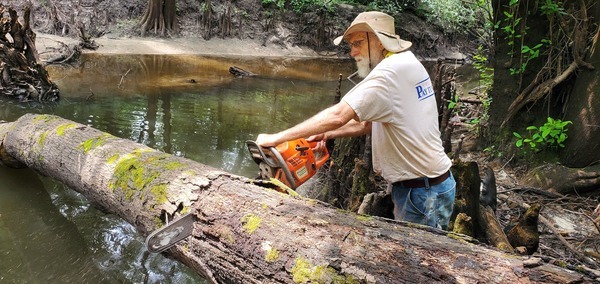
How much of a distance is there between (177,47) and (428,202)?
551 inches

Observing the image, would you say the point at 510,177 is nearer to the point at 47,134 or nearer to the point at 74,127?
the point at 74,127

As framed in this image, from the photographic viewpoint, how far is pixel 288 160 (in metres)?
2.49

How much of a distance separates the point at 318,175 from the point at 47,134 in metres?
2.62

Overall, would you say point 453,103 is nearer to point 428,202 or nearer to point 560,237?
point 560,237

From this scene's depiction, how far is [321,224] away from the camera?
1905mm

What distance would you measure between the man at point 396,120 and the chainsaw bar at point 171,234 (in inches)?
24.4

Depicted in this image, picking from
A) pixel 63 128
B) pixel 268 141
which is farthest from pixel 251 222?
pixel 63 128

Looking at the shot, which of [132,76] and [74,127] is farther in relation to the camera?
[132,76]

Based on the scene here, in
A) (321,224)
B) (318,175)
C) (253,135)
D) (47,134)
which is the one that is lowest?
(253,135)

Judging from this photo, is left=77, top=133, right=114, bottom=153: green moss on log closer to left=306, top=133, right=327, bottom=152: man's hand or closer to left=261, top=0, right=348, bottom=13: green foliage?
left=306, top=133, right=327, bottom=152: man's hand

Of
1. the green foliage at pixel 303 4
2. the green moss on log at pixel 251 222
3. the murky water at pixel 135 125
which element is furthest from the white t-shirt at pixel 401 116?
the green foliage at pixel 303 4

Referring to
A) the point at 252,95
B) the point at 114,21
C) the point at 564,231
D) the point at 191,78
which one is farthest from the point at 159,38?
the point at 564,231

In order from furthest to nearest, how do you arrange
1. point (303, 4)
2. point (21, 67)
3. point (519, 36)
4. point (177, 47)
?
1. point (303, 4)
2. point (177, 47)
3. point (21, 67)
4. point (519, 36)

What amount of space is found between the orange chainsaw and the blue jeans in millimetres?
571
